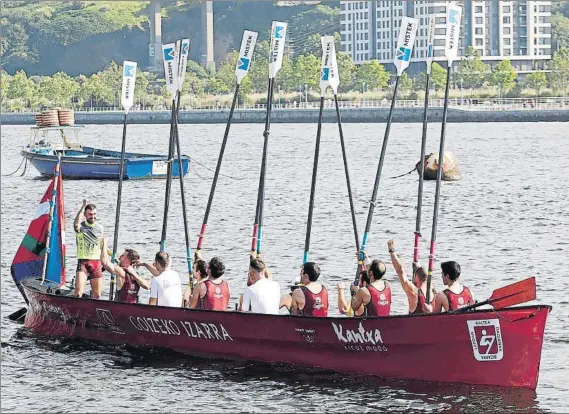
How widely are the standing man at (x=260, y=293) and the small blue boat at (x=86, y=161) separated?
137 feet

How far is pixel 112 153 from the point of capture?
7106cm

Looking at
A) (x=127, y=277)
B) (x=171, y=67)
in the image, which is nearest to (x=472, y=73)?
(x=171, y=67)

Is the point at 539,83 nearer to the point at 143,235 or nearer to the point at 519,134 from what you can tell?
the point at 519,134

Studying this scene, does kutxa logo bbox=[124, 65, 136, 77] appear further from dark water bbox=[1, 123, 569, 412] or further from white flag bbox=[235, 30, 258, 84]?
dark water bbox=[1, 123, 569, 412]

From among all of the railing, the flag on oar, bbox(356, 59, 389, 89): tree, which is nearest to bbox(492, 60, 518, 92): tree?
the railing

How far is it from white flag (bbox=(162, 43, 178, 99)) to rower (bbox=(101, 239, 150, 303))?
10.6 ft

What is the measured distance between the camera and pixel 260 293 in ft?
70.5

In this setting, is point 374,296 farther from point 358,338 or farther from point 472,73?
point 472,73

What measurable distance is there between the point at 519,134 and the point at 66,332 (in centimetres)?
9952

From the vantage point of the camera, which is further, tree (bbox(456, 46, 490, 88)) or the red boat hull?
tree (bbox(456, 46, 490, 88))

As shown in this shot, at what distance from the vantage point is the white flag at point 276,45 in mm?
23156

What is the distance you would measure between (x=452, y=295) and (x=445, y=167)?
48.7 metres

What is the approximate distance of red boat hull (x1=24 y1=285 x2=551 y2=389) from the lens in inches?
758

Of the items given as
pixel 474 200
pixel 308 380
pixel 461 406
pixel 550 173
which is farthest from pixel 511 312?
pixel 550 173
